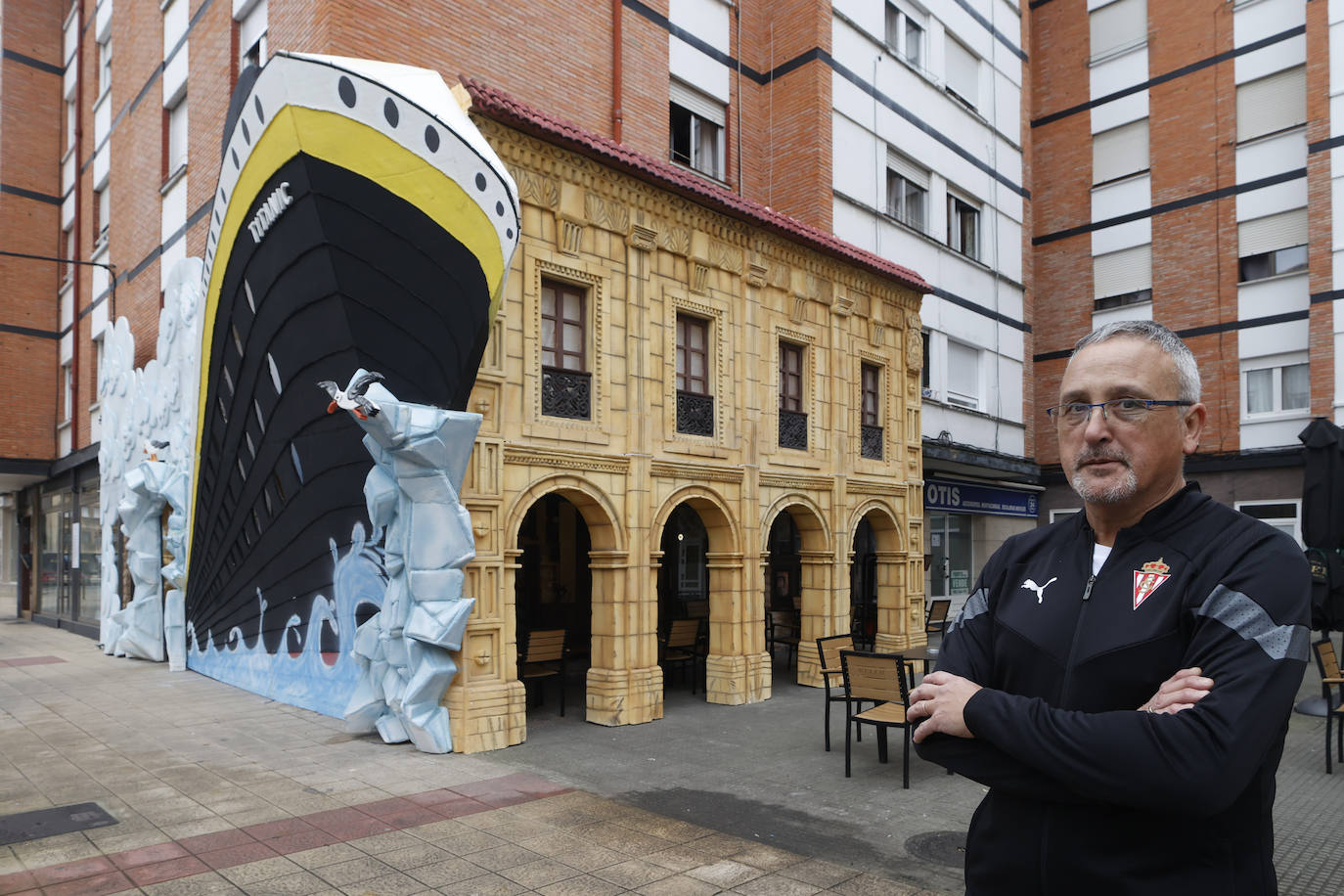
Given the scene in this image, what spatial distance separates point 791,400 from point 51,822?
1025 centimetres

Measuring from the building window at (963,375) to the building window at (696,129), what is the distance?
6808 mm

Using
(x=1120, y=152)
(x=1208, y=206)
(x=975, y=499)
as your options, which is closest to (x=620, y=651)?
(x=975, y=499)

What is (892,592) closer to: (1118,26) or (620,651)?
(620,651)

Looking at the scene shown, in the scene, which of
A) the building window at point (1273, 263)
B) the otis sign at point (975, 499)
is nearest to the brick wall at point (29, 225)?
the otis sign at point (975, 499)

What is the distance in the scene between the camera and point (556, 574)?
55.7 ft

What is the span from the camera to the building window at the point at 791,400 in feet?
45.2

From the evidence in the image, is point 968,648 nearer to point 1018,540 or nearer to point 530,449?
point 1018,540

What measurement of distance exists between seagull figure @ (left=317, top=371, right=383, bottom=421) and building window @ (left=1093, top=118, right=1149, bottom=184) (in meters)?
20.8

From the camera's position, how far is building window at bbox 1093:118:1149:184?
74.9ft

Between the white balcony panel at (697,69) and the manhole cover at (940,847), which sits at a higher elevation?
the white balcony panel at (697,69)

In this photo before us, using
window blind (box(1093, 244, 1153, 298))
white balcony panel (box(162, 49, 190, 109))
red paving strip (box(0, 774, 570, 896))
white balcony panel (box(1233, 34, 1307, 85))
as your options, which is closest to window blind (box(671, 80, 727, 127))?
white balcony panel (box(162, 49, 190, 109))

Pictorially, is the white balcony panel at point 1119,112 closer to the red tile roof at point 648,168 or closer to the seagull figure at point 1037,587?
the red tile roof at point 648,168

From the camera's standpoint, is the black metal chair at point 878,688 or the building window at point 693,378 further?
the building window at point 693,378

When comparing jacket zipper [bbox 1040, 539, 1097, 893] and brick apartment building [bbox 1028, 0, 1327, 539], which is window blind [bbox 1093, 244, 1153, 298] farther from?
jacket zipper [bbox 1040, 539, 1097, 893]
